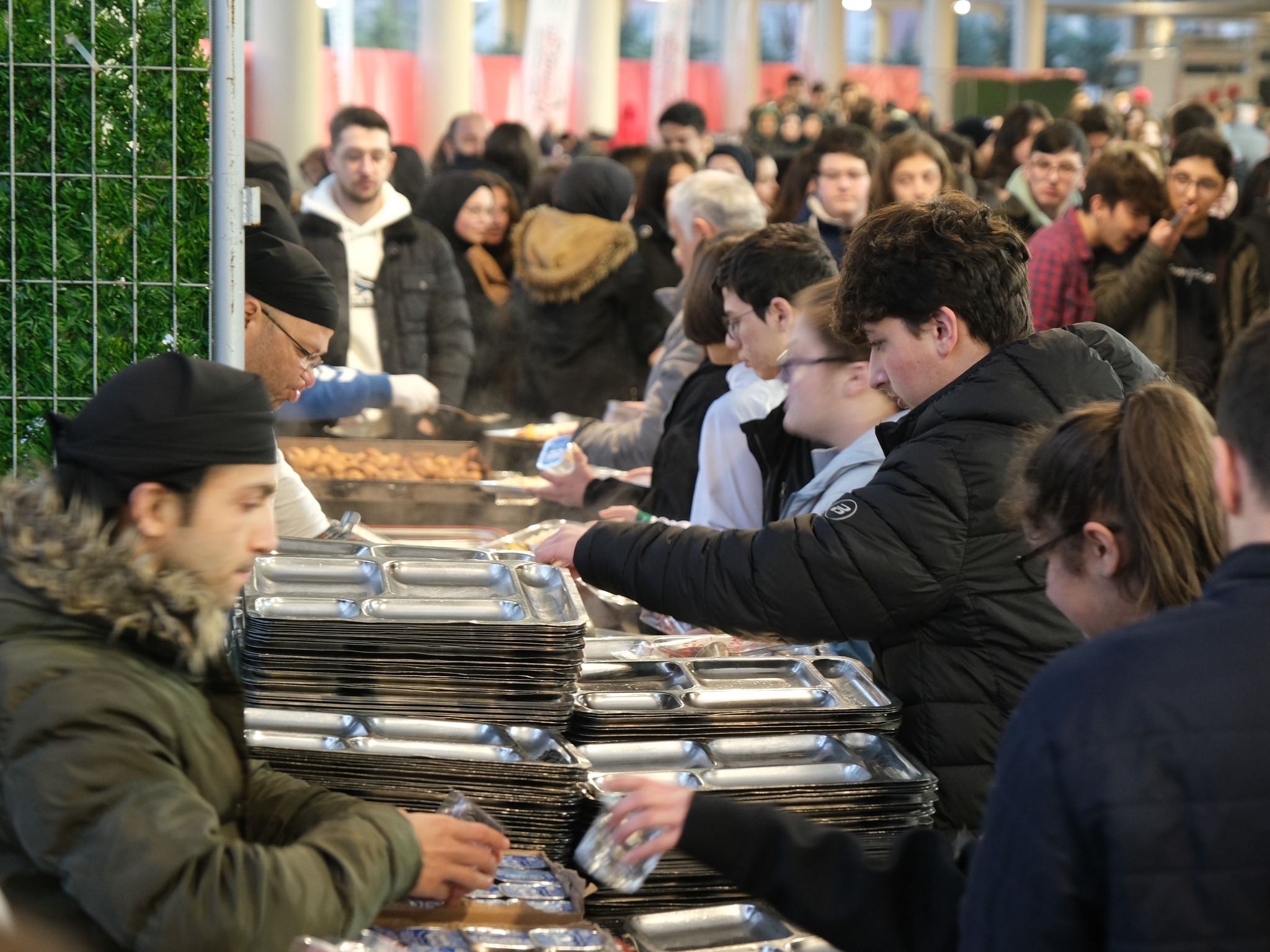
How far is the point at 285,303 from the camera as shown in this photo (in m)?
3.07

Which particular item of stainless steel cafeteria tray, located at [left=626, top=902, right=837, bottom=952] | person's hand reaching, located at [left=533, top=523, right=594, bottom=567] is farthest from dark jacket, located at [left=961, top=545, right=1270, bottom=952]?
person's hand reaching, located at [left=533, top=523, right=594, bottom=567]

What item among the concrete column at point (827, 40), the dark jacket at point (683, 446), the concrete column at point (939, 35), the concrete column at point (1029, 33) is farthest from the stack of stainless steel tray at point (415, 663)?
the concrete column at point (1029, 33)

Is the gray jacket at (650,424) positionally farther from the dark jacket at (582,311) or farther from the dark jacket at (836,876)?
the dark jacket at (836,876)

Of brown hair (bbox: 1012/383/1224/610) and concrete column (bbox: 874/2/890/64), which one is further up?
concrete column (bbox: 874/2/890/64)

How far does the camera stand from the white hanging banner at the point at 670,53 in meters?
19.2

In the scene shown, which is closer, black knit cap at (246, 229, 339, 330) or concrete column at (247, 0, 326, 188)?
black knit cap at (246, 229, 339, 330)

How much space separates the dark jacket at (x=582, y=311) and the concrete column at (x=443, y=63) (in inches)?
388

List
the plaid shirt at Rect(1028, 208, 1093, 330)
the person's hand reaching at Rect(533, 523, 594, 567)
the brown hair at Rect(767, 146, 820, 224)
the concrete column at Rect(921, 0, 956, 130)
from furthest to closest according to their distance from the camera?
the concrete column at Rect(921, 0, 956, 130)
the brown hair at Rect(767, 146, 820, 224)
the plaid shirt at Rect(1028, 208, 1093, 330)
the person's hand reaching at Rect(533, 523, 594, 567)

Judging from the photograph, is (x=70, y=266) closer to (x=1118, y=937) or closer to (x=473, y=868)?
(x=473, y=868)

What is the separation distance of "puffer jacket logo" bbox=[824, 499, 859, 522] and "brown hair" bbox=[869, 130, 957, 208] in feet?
11.7

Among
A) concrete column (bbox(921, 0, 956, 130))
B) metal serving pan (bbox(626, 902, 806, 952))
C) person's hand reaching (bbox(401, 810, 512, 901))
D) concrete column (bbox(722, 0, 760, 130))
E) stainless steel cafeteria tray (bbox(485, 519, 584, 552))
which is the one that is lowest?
metal serving pan (bbox(626, 902, 806, 952))

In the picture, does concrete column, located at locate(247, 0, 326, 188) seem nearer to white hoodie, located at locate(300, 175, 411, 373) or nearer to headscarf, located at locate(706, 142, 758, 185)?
headscarf, located at locate(706, 142, 758, 185)

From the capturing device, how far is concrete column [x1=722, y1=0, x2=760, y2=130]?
27.9 m

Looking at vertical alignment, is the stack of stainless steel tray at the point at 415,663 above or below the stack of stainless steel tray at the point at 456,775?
above
